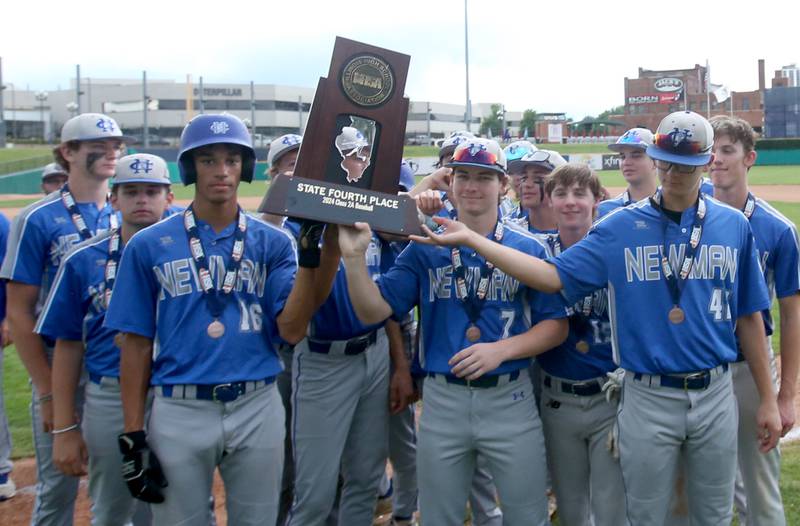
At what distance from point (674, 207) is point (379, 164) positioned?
1.44 metres

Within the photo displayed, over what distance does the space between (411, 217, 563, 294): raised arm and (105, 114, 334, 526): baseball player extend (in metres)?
0.60

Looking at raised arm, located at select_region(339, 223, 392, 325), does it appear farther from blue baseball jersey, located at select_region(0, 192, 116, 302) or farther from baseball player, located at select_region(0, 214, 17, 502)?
baseball player, located at select_region(0, 214, 17, 502)

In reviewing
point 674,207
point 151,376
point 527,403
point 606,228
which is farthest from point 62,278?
point 674,207

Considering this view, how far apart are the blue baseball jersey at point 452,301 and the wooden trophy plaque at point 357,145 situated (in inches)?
23.9

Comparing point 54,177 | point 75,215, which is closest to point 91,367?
point 75,215

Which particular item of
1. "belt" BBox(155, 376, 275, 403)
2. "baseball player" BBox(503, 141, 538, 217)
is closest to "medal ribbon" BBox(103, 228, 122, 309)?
"belt" BBox(155, 376, 275, 403)

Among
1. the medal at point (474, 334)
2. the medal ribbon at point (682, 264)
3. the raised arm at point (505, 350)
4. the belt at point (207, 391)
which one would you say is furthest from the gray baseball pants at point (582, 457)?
the belt at point (207, 391)

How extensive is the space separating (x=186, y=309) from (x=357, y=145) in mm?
1020

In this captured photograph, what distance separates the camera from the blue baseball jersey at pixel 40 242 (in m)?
4.11

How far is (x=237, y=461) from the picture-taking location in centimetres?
327

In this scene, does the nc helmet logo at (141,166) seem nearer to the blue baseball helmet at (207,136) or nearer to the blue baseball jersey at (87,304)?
the blue baseball jersey at (87,304)

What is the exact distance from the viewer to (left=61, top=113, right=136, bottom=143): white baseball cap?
4203 millimetres

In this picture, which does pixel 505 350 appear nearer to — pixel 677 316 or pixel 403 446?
pixel 677 316

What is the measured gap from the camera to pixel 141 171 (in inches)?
156
